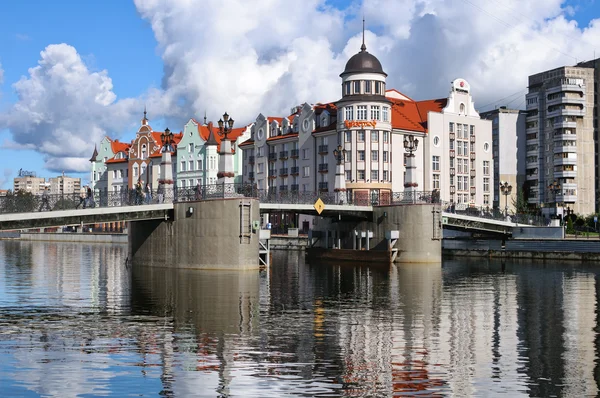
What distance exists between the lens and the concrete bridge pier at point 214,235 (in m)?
65.2

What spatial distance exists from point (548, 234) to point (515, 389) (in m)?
74.4

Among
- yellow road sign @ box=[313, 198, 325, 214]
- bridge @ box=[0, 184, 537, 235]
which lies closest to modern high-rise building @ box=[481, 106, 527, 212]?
bridge @ box=[0, 184, 537, 235]

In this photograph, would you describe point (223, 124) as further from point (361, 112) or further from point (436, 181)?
point (436, 181)

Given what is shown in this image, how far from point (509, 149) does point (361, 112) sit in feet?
190

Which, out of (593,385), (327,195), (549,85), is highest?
(549,85)

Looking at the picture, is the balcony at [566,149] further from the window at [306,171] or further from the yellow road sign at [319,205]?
the yellow road sign at [319,205]

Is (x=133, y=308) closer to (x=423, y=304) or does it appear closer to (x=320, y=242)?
(x=423, y=304)

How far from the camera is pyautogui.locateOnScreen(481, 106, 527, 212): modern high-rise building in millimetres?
157125

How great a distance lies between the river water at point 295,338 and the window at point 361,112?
56.1 m

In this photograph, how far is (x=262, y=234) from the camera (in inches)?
2756

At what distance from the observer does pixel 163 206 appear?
67438mm

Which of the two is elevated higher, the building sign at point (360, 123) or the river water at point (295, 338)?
the building sign at point (360, 123)

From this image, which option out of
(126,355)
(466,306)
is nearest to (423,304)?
(466,306)

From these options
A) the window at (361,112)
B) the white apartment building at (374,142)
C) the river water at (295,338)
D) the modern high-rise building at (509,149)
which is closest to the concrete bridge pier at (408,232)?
the river water at (295,338)
